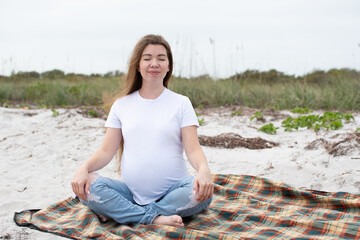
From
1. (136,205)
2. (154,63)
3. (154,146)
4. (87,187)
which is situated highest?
(154,63)

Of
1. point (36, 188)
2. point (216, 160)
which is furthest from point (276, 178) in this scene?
point (36, 188)

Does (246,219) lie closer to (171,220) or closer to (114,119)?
(171,220)

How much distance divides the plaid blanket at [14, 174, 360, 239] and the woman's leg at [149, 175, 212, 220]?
0.38ft

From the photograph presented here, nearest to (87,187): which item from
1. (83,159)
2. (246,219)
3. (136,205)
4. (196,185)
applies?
(136,205)

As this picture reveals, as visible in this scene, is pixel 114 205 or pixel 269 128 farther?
pixel 269 128

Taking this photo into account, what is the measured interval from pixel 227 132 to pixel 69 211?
2.90 m

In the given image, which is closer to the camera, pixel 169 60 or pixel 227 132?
pixel 169 60

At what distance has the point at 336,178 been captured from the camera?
128 inches

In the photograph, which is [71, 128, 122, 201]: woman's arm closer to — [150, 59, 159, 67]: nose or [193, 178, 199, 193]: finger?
[150, 59, 159, 67]: nose

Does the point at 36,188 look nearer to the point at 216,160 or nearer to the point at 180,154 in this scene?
the point at 180,154

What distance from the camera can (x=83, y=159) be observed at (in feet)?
13.8

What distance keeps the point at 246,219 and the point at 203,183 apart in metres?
0.61

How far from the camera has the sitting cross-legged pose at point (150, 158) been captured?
90.7 inches

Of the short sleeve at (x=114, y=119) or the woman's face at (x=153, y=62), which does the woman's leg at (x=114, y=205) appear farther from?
the woman's face at (x=153, y=62)
